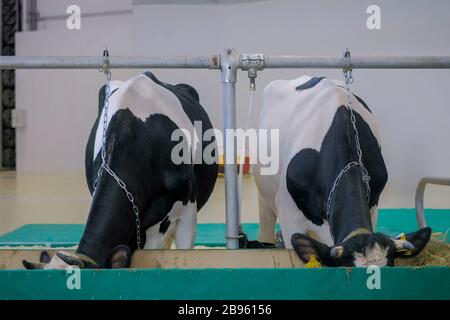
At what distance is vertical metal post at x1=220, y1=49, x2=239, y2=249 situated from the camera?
266 centimetres

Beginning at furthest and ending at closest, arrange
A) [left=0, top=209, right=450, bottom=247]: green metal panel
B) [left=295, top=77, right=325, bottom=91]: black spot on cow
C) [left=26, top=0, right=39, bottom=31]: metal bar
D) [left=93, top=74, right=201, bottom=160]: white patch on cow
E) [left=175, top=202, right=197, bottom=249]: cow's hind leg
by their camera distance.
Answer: [left=26, top=0, right=39, bottom=31]: metal bar < [left=0, top=209, right=450, bottom=247]: green metal panel < [left=295, top=77, right=325, bottom=91]: black spot on cow < [left=175, top=202, right=197, bottom=249]: cow's hind leg < [left=93, top=74, right=201, bottom=160]: white patch on cow

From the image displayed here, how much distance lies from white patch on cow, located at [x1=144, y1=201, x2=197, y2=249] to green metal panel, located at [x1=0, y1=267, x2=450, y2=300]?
1.55 metres

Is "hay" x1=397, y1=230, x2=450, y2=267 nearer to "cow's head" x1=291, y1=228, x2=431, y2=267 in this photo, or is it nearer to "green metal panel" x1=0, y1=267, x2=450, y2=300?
"cow's head" x1=291, y1=228, x2=431, y2=267

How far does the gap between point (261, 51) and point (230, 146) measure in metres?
10.8

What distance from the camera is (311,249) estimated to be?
2.34m

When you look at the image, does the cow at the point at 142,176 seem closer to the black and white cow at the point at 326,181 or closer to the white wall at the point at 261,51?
the black and white cow at the point at 326,181

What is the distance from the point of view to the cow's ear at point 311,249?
2.32 m

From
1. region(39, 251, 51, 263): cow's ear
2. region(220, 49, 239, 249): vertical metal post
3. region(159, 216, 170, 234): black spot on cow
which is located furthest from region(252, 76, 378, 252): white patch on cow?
region(39, 251, 51, 263): cow's ear

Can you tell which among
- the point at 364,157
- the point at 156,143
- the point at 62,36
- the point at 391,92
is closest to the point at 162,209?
the point at 156,143

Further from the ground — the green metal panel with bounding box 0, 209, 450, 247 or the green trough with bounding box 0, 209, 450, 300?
the green trough with bounding box 0, 209, 450, 300

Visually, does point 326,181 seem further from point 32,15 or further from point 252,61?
point 32,15

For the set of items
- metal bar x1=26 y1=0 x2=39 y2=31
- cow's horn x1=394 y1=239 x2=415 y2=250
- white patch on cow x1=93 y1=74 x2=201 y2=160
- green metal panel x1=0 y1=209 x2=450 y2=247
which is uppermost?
metal bar x1=26 y1=0 x2=39 y2=31

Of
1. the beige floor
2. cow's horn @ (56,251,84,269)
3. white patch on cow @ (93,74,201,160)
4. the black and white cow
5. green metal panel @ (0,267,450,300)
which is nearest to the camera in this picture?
green metal panel @ (0,267,450,300)
